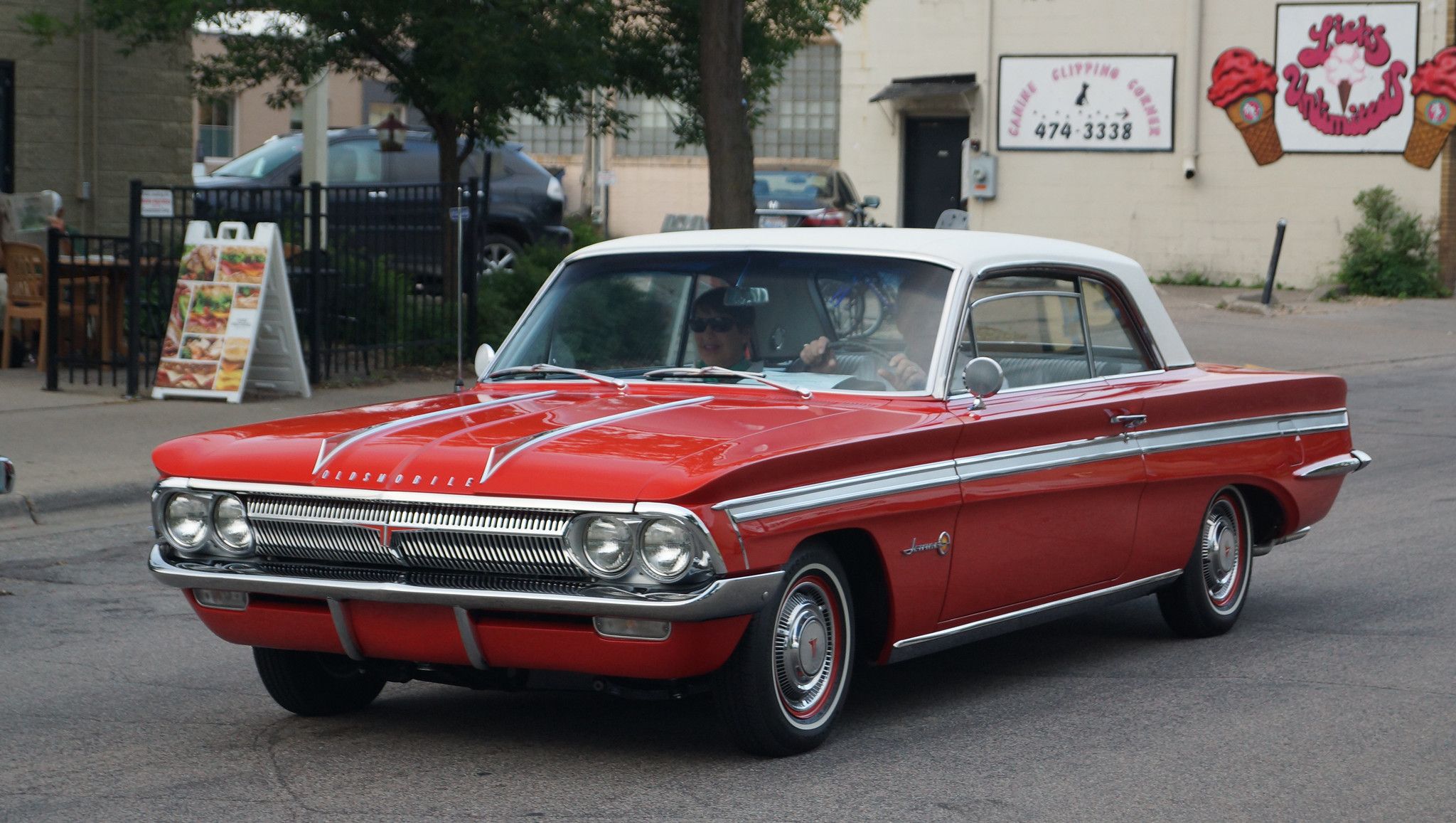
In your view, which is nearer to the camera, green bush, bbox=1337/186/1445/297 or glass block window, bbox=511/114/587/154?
green bush, bbox=1337/186/1445/297

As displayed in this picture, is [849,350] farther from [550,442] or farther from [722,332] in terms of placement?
[550,442]

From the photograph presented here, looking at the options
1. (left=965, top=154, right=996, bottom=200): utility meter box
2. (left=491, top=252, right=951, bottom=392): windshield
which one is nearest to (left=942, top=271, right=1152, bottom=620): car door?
(left=491, top=252, right=951, bottom=392): windshield

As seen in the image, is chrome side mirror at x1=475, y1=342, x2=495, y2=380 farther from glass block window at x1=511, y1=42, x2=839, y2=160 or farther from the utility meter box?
glass block window at x1=511, y1=42, x2=839, y2=160

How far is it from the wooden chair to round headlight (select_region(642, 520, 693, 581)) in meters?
11.0

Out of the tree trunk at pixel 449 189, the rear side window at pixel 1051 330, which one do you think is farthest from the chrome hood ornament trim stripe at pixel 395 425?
the tree trunk at pixel 449 189

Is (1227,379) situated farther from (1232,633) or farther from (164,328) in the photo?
(164,328)

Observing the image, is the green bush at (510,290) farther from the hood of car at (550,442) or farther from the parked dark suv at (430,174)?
the hood of car at (550,442)

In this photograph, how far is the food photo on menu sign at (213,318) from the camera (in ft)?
44.8

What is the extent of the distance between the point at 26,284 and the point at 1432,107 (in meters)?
19.4

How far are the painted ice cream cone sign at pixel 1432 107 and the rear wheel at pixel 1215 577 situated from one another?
20766mm

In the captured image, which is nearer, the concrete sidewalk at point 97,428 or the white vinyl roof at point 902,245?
the white vinyl roof at point 902,245

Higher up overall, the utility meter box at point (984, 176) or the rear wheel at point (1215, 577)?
→ the utility meter box at point (984, 176)

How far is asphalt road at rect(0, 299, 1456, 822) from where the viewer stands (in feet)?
16.0

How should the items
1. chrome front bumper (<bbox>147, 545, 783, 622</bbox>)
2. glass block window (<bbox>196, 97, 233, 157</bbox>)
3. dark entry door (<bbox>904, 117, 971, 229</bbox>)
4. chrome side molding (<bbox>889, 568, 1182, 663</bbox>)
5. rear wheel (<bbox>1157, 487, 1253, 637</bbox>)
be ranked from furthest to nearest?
1. glass block window (<bbox>196, 97, 233, 157</bbox>)
2. dark entry door (<bbox>904, 117, 971, 229</bbox>)
3. rear wheel (<bbox>1157, 487, 1253, 637</bbox>)
4. chrome side molding (<bbox>889, 568, 1182, 663</bbox>)
5. chrome front bumper (<bbox>147, 545, 783, 622</bbox>)
